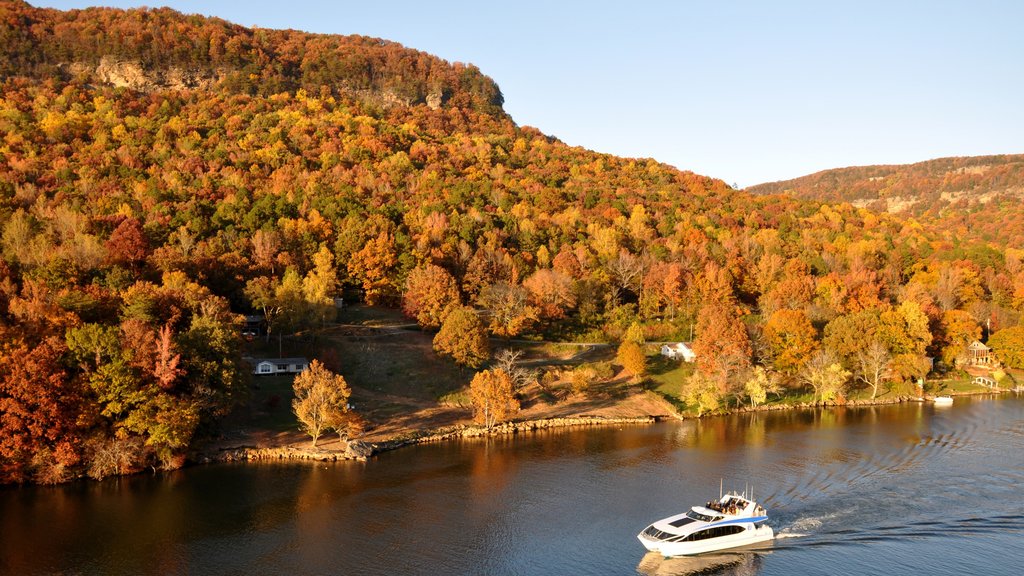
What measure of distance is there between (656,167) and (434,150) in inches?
2037

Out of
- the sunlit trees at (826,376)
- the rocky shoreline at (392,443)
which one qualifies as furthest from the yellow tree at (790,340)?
the rocky shoreline at (392,443)

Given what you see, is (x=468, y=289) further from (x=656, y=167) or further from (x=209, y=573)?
(x=656, y=167)

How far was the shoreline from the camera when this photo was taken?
47312mm

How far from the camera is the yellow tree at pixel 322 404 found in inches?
1898

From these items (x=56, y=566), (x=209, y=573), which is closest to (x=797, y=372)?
(x=209, y=573)

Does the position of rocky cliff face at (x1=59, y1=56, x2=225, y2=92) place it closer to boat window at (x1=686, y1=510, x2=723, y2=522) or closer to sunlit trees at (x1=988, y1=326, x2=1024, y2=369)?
boat window at (x1=686, y1=510, x2=723, y2=522)

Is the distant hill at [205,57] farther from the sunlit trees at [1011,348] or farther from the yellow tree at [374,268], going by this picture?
the sunlit trees at [1011,348]

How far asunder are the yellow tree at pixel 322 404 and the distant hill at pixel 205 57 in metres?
106

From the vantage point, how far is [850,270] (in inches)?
4038

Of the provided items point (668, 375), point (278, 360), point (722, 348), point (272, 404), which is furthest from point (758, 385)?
point (278, 360)

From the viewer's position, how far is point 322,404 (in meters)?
48.2

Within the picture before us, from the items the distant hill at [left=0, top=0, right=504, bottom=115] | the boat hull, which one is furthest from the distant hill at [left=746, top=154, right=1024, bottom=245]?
the boat hull

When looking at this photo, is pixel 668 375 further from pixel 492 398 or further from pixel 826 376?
pixel 492 398

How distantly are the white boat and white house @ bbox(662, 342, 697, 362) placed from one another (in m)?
36.3
